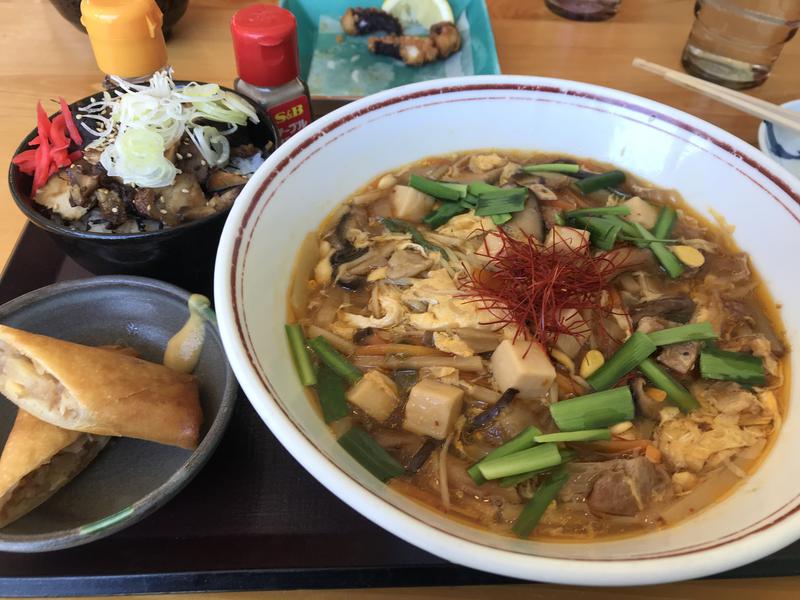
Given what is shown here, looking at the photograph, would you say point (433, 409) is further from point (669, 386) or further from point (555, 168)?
point (555, 168)

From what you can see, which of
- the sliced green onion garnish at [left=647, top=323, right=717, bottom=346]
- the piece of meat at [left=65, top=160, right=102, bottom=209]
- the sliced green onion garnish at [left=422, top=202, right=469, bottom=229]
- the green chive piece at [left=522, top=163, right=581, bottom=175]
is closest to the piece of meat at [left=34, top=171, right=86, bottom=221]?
the piece of meat at [left=65, top=160, right=102, bottom=209]

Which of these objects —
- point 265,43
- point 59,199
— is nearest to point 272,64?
point 265,43

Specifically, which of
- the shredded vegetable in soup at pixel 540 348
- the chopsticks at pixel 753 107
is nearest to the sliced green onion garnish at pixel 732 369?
the shredded vegetable in soup at pixel 540 348

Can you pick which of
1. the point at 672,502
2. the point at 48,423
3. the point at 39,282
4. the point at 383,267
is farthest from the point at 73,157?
the point at 672,502

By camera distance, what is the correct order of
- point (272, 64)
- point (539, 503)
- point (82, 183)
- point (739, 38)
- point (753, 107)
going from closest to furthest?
point (539, 503)
point (82, 183)
point (272, 64)
point (753, 107)
point (739, 38)

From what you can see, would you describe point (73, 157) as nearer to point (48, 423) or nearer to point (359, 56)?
point (48, 423)

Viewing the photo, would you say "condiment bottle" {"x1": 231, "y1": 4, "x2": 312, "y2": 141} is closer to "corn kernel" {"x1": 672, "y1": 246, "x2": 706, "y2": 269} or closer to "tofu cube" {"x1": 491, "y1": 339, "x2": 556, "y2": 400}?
"tofu cube" {"x1": 491, "y1": 339, "x2": 556, "y2": 400}
